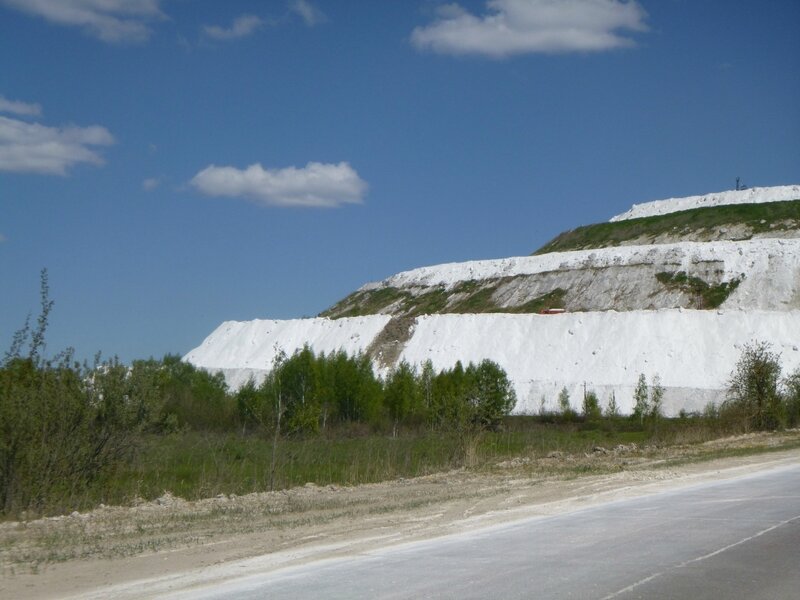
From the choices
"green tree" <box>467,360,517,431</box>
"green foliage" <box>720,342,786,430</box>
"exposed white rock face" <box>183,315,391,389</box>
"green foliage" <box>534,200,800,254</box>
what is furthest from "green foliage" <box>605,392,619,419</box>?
"green foliage" <box>534,200,800,254</box>

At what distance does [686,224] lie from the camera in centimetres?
8569

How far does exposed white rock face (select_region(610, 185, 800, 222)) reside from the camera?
92.2 metres

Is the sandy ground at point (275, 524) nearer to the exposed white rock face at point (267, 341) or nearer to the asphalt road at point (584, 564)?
the asphalt road at point (584, 564)

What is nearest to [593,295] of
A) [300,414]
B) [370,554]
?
[300,414]

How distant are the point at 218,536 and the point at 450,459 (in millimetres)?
14459

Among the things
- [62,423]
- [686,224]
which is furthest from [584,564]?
[686,224]

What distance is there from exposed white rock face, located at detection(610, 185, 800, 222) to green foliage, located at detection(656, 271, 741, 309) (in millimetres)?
27438

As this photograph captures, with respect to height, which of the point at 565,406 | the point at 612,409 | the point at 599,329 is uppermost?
the point at 599,329

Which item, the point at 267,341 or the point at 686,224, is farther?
the point at 686,224

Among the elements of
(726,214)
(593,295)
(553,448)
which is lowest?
(553,448)

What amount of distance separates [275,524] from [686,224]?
3114 inches

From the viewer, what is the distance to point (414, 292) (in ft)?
296

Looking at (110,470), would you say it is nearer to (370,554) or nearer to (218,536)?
(218,536)

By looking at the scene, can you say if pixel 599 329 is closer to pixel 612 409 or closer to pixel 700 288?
pixel 612 409
